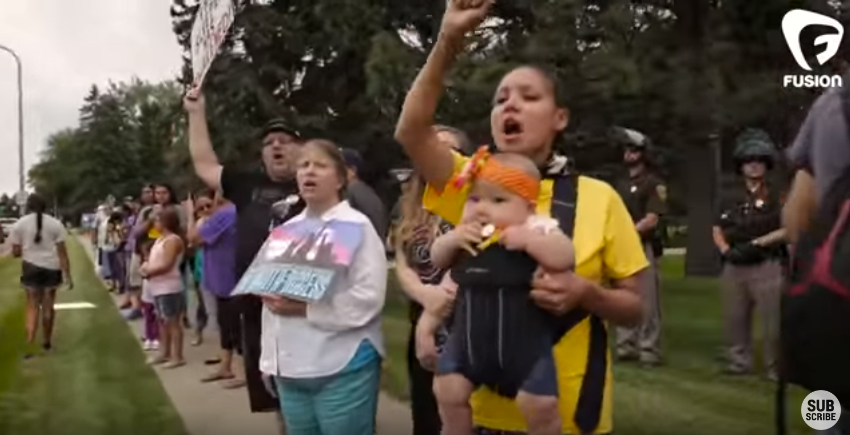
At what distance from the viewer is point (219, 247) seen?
654 cm

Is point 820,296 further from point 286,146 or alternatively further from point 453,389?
point 286,146

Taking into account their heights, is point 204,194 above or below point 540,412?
above

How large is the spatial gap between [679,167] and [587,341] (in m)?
1.94

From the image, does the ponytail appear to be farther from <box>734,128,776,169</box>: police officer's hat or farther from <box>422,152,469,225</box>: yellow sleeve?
<box>422,152,469,225</box>: yellow sleeve

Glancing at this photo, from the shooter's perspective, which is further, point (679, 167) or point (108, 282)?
point (108, 282)

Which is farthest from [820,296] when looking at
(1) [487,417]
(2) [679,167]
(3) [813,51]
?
(2) [679,167]

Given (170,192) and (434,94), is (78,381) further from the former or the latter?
(434,94)

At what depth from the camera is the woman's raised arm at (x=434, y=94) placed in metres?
2.16

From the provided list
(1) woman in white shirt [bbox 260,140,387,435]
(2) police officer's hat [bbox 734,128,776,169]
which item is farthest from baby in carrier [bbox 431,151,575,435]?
→ (2) police officer's hat [bbox 734,128,776,169]

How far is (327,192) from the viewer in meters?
3.38

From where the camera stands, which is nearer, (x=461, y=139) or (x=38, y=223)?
(x=461, y=139)

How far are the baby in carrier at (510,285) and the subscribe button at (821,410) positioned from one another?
60cm

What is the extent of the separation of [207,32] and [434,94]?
73.1 inches

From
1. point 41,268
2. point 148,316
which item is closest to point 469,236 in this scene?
point 41,268
